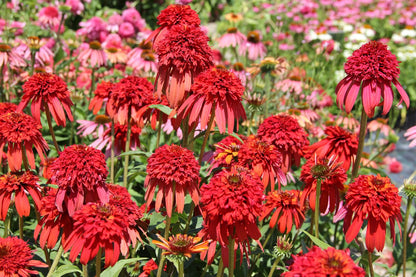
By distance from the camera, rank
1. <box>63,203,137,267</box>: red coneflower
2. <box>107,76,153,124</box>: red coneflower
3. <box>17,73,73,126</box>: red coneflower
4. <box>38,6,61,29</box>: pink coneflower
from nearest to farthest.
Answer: <box>63,203,137,267</box>: red coneflower, <box>17,73,73,126</box>: red coneflower, <box>107,76,153,124</box>: red coneflower, <box>38,6,61,29</box>: pink coneflower

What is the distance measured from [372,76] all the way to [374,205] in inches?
19.5

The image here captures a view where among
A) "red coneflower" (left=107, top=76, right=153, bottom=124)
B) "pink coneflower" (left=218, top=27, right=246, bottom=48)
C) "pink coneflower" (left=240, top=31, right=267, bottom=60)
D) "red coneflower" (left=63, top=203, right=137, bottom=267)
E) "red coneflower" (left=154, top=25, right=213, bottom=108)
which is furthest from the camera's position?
"pink coneflower" (left=240, top=31, right=267, bottom=60)

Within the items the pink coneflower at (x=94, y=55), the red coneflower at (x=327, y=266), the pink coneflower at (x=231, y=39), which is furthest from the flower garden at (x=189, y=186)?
the pink coneflower at (x=231, y=39)

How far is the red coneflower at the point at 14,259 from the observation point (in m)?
1.36

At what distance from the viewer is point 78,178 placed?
1347 mm

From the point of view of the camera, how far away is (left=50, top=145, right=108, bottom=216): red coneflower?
4.42ft

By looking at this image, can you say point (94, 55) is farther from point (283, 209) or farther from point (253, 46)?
point (283, 209)

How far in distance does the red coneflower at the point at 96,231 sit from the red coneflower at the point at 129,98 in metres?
0.75

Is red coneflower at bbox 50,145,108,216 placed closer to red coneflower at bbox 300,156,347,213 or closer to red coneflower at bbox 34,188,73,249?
red coneflower at bbox 34,188,73,249

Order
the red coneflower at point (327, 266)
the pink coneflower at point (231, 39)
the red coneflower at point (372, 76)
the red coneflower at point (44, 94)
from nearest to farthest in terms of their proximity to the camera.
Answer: the red coneflower at point (327, 266)
the red coneflower at point (372, 76)
the red coneflower at point (44, 94)
the pink coneflower at point (231, 39)

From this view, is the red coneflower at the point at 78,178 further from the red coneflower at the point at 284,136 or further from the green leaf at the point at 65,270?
the red coneflower at the point at 284,136

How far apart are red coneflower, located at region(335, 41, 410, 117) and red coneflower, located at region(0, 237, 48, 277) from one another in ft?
3.97

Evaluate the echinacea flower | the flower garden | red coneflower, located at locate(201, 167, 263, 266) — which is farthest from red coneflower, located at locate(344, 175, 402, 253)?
the echinacea flower

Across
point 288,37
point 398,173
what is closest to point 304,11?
point 288,37
